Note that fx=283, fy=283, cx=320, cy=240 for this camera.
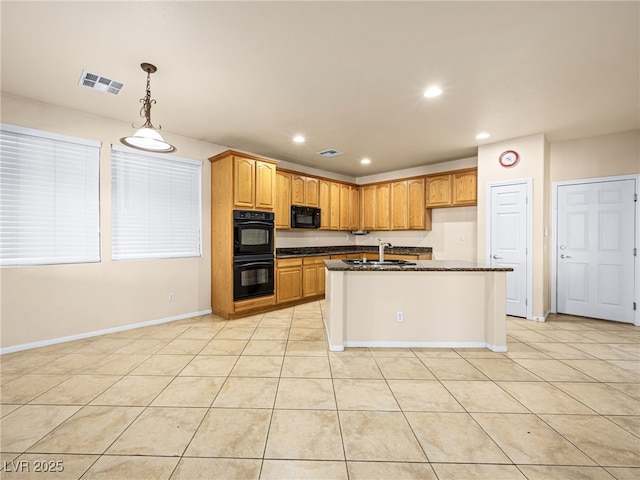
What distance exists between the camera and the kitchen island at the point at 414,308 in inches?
126

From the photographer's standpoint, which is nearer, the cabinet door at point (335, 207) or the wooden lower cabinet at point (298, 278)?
the wooden lower cabinet at point (298, 278)

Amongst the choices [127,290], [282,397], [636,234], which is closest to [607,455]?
[282,397]

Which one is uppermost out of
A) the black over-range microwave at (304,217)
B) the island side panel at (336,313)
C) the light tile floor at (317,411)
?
the black over-range microwave at (304,217)

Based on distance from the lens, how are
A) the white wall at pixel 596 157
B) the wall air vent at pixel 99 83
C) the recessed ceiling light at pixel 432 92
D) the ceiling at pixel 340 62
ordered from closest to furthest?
the ceiling at pixel 340 62 → the wall air vent at pixel 99 83 → the recessed ceiling light at pixel 432 92 → the white wall at pixel 596 157

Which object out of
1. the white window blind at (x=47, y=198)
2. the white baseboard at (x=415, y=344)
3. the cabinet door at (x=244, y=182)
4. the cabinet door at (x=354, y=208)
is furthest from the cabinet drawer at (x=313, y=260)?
the white window blind at (x=47, y=198)

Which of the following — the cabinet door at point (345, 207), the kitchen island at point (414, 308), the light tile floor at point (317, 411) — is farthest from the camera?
the cabinet door at point (345, 207)

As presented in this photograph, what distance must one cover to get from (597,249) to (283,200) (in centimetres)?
497

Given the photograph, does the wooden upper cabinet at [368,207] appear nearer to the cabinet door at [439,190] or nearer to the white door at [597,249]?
the cabinet door at [439,190]

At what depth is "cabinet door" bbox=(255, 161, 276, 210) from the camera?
4.49m

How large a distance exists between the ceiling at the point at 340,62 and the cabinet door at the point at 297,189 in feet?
5.14

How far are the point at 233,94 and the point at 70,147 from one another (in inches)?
83.8

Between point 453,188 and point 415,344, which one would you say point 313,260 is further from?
point 453,188

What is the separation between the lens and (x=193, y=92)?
115 inches

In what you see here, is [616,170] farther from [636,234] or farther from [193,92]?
[193,92]
